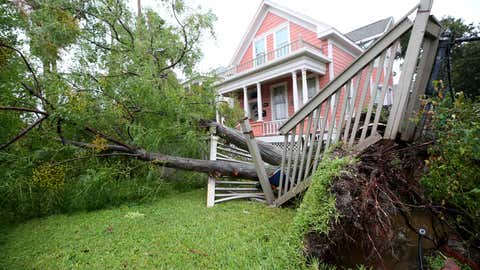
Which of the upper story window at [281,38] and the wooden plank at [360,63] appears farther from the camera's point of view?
the upper story window at [281,38]

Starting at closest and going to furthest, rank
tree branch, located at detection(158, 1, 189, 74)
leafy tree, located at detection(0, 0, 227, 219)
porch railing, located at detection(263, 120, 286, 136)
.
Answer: leafy tree, located at detection(0, 0, 227, 219), tree branch, located at detection(158, 1, 189, 74), porch railing, located at detection(263, 120, 286, 136)

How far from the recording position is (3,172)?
262 centimetres

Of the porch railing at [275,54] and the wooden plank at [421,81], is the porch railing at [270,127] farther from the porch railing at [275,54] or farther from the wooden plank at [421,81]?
the wooden plank at [421,81]

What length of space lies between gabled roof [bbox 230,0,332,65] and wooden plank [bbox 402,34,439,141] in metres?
6.82

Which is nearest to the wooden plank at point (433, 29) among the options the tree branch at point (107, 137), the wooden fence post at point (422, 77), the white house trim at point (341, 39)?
the wooden fence post at point (422, 77)

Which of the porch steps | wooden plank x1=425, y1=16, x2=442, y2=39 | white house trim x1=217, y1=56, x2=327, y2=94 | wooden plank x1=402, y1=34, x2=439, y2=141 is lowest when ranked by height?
the porch steps

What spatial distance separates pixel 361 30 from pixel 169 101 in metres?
10.3

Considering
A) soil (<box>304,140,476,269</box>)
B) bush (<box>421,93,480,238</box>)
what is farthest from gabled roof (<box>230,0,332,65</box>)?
bush (<box>421,93,480,238</box>)

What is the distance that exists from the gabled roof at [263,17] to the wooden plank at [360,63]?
6.87 meters

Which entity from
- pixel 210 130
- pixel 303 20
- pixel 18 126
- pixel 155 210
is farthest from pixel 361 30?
pixel 18 126

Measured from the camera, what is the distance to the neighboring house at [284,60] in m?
7.28

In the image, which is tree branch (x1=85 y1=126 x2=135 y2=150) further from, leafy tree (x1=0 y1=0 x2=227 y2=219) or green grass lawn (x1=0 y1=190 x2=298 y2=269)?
green grass lawn (x1=0 y1=190 x2=298 y2=269)

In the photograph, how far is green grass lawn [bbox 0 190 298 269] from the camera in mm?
1534

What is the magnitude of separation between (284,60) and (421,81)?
599 cm
